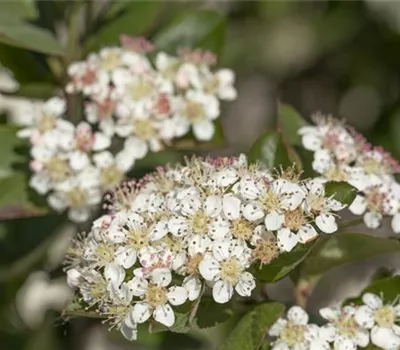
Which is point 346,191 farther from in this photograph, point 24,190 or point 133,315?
point 24,190

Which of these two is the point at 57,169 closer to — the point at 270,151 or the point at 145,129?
the point at 145,129

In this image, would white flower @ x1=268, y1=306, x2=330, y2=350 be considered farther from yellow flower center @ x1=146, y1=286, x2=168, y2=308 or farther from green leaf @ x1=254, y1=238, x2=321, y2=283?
yellow flower center @ x1=146, y1=286, x2=168, y2=308

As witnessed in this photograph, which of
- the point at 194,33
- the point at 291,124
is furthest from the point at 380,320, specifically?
the point at 194,33

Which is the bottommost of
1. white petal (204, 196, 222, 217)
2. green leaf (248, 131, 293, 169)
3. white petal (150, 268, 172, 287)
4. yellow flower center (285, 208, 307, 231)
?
white petal (150, 268, 172, 287)

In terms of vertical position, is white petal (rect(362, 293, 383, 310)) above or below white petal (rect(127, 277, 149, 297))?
below

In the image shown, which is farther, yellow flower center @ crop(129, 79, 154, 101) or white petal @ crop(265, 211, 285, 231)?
yellow flower center @ crop(129, 79, 154, 101)

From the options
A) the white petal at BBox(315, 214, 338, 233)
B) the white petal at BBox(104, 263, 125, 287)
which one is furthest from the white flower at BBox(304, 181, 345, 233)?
the white petal at BBox(104, 263, 125, 287)

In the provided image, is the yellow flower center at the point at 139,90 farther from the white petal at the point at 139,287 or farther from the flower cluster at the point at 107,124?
the white petal at the point at 139,287

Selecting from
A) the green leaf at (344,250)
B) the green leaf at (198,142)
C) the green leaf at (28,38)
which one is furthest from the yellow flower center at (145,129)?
the green leaf at (344,250)

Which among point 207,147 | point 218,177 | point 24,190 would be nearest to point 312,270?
point 218,177
